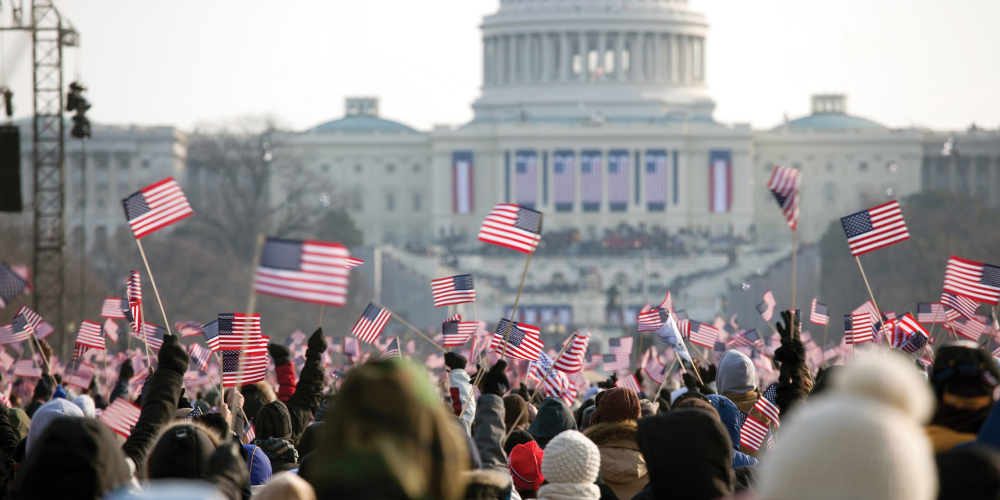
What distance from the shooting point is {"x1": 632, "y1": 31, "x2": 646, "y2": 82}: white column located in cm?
11544

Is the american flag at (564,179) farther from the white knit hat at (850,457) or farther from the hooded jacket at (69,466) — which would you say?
the white knit hat at (850,457)

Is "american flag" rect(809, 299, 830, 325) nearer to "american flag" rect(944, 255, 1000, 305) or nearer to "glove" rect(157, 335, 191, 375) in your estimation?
"american flag" rect(944, 255, 1000, 305)

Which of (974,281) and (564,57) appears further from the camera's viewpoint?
(564,57)

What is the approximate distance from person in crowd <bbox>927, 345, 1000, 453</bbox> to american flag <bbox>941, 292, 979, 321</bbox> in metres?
12.3

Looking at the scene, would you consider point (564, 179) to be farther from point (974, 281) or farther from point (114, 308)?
point (974, 281)

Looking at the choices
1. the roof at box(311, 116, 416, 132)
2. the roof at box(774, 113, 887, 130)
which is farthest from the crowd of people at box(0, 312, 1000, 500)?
the roof at box(774, 113, 887, 130)

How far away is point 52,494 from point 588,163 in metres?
99.7

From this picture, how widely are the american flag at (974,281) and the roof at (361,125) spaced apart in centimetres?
9706

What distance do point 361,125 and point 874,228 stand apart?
10675cm

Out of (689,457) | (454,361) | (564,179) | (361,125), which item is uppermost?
(361,125)

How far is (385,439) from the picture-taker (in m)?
4.11

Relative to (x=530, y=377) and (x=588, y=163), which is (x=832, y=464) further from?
(x=588, y=163)

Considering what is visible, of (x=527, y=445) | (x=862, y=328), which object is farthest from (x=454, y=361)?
(x=862, y=328)

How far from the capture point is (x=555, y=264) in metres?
80.3
